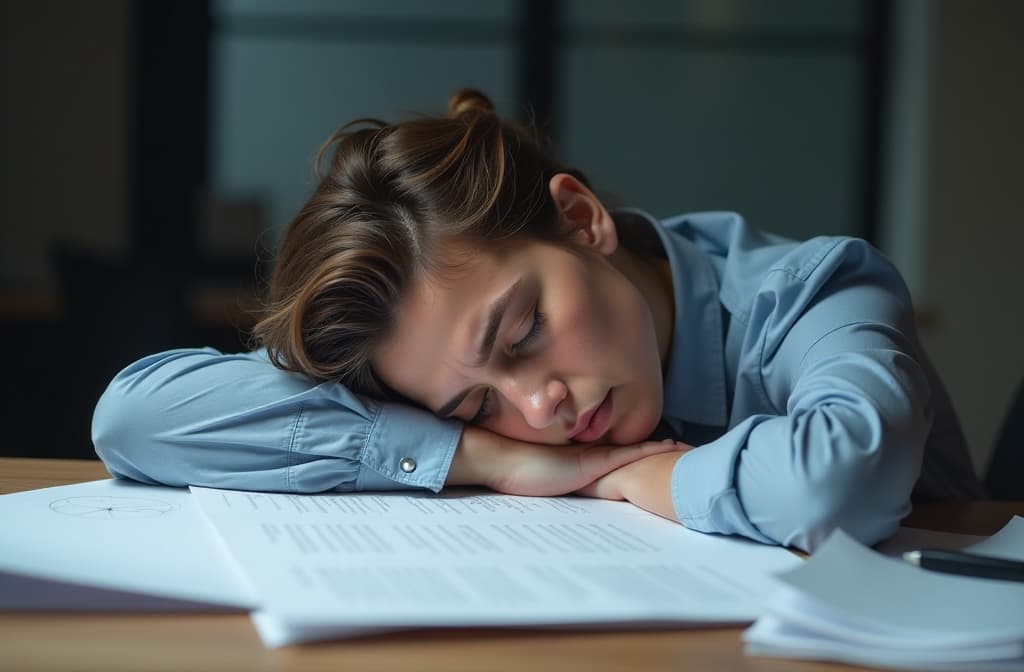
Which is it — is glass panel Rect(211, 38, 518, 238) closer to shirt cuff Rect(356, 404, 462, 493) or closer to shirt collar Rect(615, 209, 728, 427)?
shirt collar Rect(615, 209, 728, 427)

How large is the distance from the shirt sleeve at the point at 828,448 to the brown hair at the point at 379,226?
0.30 m

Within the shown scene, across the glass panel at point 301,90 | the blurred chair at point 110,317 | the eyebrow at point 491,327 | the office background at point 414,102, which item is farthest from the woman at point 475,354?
the glass panel at point 301,90

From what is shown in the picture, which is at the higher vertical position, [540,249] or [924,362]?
[540,249]

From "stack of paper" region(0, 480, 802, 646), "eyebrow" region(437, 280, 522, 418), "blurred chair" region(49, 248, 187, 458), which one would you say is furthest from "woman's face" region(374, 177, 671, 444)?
"blurred chair" region(49, 248, 187, 458)

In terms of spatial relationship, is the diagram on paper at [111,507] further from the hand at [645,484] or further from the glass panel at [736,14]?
the glass panel at [736,14]

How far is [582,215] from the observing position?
1.11 metres

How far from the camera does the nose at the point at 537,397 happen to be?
90 centimetres

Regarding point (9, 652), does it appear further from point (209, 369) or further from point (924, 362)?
point (924, 362)

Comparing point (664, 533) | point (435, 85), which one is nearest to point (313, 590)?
point (664, 533)

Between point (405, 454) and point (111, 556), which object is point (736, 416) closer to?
point (405, 454)

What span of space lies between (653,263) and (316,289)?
1.47 ft

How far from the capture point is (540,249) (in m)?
1.00

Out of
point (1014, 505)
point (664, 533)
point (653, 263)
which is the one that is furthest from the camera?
point (653, 263)

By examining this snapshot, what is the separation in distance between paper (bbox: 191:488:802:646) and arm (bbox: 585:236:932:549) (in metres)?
0.02
